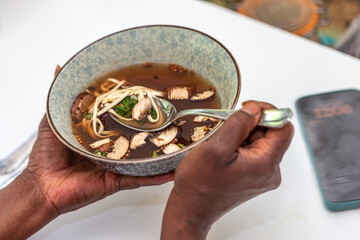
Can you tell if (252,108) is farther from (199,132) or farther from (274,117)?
(199,132)

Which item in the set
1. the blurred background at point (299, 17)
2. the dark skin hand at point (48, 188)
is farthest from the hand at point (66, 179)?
the blurred background at point (299, 17)

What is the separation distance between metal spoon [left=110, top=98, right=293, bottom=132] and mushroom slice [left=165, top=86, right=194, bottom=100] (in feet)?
0.15

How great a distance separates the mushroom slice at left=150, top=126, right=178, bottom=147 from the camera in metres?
1.03

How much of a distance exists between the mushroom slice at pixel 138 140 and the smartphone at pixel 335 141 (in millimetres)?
532

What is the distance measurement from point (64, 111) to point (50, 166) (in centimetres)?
18

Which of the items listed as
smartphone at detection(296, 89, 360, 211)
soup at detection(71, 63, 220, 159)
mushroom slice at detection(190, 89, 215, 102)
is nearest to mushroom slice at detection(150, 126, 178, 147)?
soup at detection(71, 63, 220, 159)

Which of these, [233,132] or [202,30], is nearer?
[233,132]

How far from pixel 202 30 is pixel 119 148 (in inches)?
30.9

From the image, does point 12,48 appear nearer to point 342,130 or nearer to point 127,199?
point 127,199

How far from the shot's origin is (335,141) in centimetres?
116

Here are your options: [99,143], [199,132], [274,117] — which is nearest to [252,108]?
[274,117]

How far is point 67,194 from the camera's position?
3.45ft

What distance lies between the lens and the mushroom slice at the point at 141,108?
3.50ft

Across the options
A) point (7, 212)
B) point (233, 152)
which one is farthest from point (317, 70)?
point (7, 212)
